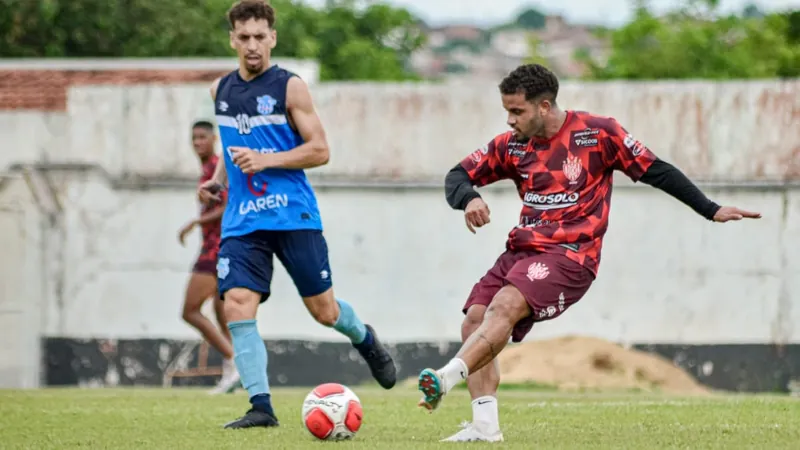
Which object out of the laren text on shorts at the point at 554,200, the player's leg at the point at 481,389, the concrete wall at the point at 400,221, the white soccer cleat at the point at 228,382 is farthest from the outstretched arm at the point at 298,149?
the concrete wall at the point at 400,221

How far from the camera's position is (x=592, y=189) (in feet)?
28.3

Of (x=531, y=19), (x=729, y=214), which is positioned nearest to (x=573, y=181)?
(x=729, y=214)

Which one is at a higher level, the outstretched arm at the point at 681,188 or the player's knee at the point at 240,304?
the outstretched arm at the point at 681,188

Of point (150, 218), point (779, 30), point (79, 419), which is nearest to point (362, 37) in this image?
point (779, 30)

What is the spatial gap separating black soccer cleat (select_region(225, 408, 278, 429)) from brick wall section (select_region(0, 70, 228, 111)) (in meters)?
12.2

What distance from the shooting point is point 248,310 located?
A: 9344mm

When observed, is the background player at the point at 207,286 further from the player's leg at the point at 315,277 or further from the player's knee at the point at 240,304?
the player's knee at the point at 240,304

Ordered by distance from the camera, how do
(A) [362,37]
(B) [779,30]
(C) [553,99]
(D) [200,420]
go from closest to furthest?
(C) [553,99] → (D) [200,420] → (B) [779,30] → (A) [362,37]

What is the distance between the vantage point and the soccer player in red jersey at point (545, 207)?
841 centimetres

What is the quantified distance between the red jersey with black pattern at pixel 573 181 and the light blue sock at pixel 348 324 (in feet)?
5.95

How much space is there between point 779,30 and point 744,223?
130 ft

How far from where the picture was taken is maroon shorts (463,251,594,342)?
838 cm

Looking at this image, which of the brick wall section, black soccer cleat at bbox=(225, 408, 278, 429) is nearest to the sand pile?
the brick wall section

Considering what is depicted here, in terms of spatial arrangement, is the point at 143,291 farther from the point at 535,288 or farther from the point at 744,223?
the point at 535,288
